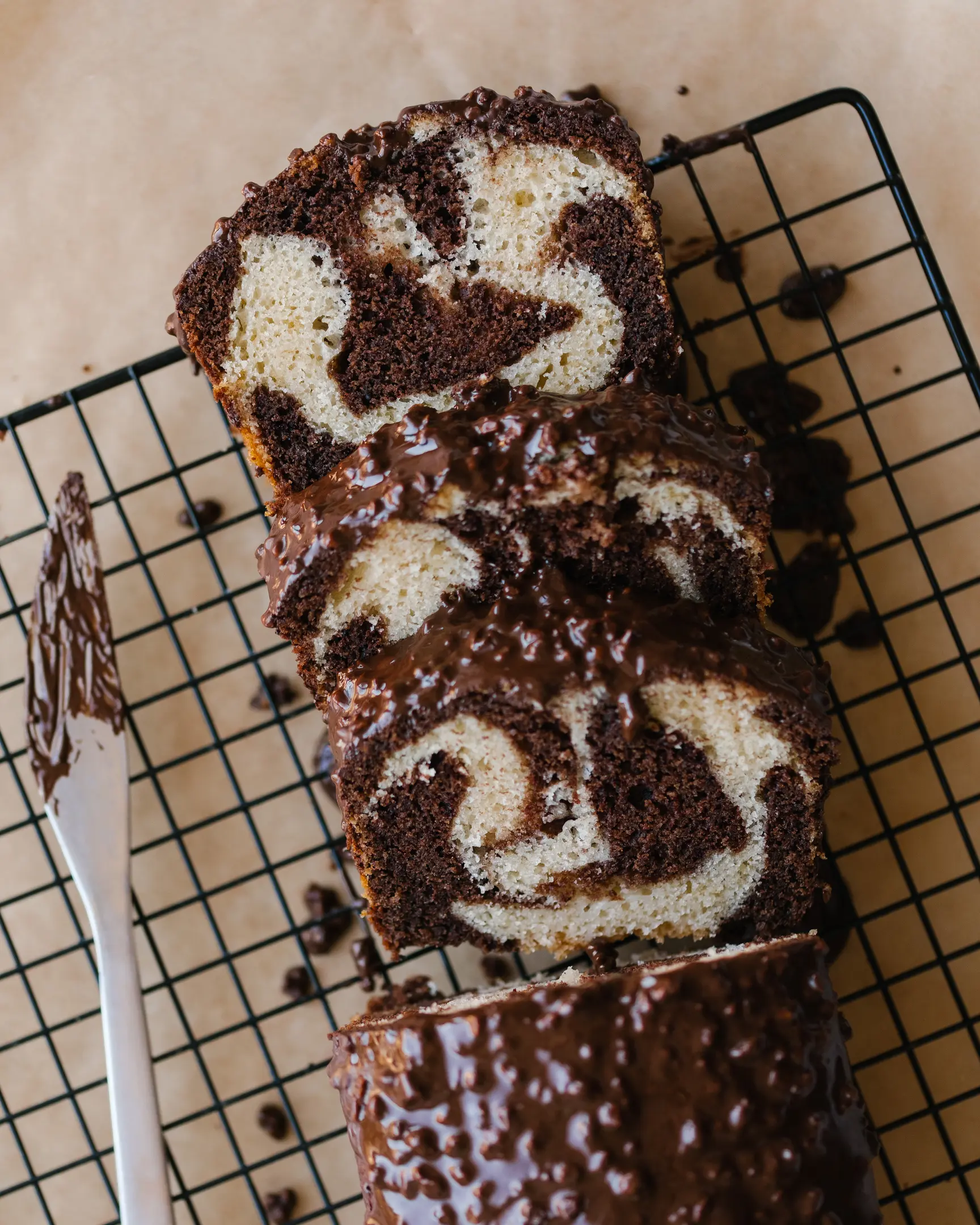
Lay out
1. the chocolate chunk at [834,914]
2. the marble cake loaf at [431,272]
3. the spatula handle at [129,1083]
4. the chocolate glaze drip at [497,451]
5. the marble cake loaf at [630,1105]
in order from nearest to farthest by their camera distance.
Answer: the marble cake loaf at [630,1105] < the chocolate glaze drip at [497,451] < the marble cake loaf at [431,272] < the spatula handle at [129,1083] < the chocolate chunk at [834,914]

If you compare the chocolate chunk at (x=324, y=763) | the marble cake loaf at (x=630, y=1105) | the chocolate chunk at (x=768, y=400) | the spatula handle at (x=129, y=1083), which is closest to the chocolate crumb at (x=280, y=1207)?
the spatula handle at (x=129, y=1083)

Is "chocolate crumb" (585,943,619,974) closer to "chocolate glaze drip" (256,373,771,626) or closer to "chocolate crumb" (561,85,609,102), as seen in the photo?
"chocolate glaze drip" (256,373,771,626)

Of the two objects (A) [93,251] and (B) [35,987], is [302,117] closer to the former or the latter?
(A) [93,251]

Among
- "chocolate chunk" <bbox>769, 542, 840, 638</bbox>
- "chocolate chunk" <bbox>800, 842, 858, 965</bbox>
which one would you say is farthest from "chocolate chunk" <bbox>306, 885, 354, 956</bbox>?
"chocolate chunk" <bbox>769, 542, 840, 638</bbox>

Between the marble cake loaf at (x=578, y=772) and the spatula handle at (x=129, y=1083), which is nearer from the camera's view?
the marble cake loaf at (x=578, y=772)

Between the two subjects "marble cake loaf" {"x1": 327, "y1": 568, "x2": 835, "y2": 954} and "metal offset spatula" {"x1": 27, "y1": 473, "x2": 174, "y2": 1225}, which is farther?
"metal offset spatula" {"x1": 27, "y1": 473, "x2": 174, "y2": 1225}

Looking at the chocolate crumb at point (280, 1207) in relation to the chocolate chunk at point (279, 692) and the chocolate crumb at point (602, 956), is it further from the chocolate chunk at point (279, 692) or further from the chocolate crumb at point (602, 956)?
the chocolate chunk at point (279, 692)

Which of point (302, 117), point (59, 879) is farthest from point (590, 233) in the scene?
point (59, 879)
